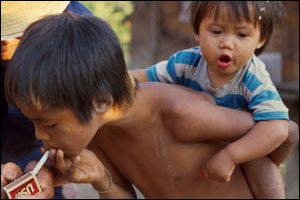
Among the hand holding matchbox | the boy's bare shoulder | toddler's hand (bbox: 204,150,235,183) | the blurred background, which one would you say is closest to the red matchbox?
the hand holding matchbox

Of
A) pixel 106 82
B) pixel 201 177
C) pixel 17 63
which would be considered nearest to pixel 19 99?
pixel 17 63

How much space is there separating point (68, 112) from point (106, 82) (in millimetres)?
162

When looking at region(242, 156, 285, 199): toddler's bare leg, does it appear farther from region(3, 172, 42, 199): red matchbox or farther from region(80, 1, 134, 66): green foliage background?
region(80, 1, 134, 66): green foliage background

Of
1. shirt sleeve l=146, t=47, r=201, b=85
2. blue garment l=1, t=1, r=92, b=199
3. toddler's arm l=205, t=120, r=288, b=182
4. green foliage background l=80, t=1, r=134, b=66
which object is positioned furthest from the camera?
green foliage background l=80, t=1, r=134, b=66

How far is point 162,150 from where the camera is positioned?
5.90 feet

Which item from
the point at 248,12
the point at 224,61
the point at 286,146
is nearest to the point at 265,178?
the point at 286,146

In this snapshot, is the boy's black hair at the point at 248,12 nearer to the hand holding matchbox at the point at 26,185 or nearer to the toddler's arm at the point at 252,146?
the toddler's arm at the point at 252,146

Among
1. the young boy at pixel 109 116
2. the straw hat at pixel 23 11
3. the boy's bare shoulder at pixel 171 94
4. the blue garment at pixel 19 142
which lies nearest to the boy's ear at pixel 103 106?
the young boy at pixel 109 116

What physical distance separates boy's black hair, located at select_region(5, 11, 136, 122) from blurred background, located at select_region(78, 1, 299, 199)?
1.51 metres

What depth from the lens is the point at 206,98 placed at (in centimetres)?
174

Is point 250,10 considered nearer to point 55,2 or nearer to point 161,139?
point 161,139

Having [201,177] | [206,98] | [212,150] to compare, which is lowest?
[201,177]

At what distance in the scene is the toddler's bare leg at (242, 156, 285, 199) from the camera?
67.9 inches

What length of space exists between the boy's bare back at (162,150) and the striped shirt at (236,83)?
114 millimetres
